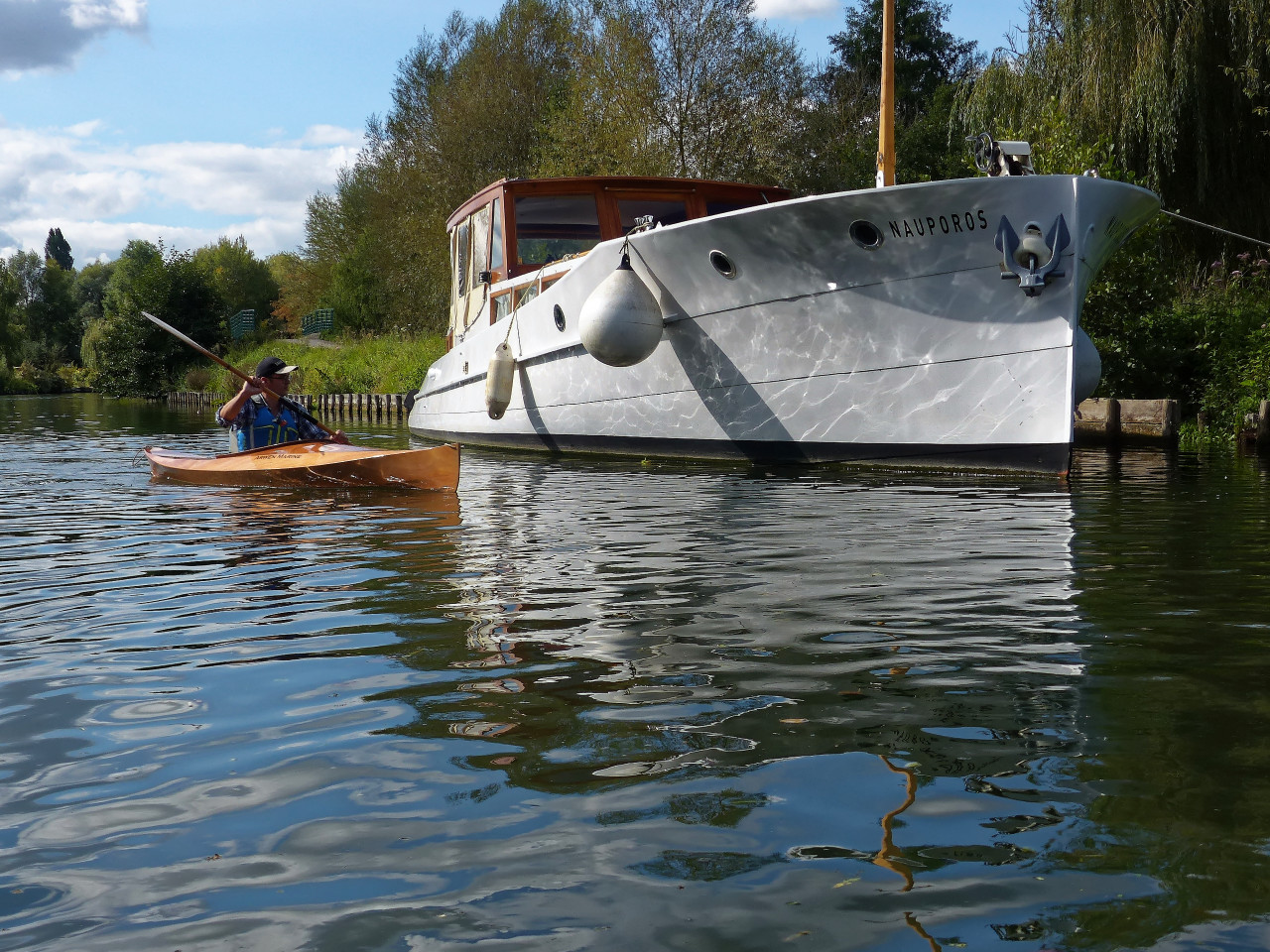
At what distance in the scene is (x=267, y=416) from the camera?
1037 centimetres

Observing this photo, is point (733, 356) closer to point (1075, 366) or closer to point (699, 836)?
point (1075, 366)

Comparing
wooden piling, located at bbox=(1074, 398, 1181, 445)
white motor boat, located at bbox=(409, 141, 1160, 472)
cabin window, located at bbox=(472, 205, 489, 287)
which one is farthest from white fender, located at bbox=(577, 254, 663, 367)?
wooden piling, located at bbox=(1074, 398, 1181, 445)

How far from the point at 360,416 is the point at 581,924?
28078 millimetres

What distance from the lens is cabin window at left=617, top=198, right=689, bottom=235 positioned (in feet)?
42.7

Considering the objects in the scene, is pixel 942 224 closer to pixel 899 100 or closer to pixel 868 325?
pixel 868 325

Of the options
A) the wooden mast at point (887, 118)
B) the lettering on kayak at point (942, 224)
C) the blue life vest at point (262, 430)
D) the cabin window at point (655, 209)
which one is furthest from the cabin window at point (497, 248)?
the lettering on kayak at point (942, 224)

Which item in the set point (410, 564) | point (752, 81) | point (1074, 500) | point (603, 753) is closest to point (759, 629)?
point (603, 753)

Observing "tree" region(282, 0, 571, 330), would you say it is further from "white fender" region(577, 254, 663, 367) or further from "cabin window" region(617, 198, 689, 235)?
"white fender" region(577, 254, 663, 367)

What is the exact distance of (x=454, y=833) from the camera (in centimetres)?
232

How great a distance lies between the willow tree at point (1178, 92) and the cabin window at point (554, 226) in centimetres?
628

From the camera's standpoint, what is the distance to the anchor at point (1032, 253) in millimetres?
8703

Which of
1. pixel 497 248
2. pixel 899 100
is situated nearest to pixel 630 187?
pixel 497 248

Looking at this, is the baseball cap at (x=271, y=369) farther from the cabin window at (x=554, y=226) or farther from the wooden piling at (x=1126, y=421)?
the wooden piling at (x=1126, y=421)

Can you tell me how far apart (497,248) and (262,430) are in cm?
404
